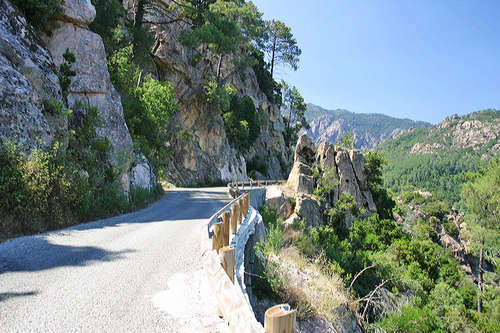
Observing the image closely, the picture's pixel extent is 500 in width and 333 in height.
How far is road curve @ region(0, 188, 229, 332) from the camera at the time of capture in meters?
3.89

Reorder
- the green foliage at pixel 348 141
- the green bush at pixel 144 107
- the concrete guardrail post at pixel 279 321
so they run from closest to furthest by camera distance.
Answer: the concrete guardrail post at pixel 279 321, the green bush at pixel 144 107, the green foliage at pixel 348 141

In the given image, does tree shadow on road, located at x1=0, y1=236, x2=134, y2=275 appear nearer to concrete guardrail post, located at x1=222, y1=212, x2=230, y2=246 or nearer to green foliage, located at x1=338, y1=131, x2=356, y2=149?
concrete guardrail post, located at x1=222, y1=212, x2=230, y2=246

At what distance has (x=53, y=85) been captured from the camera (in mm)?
11633

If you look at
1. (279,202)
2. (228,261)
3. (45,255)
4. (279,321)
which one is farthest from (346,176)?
(279,321)

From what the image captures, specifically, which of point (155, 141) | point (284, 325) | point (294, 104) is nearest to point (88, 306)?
point (284, 325)

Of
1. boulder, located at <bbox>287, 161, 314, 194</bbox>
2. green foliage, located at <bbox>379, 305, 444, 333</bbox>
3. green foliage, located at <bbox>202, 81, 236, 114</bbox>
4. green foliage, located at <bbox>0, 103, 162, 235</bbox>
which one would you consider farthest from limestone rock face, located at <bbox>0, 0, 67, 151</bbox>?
green foliage, located at <bbox>202, 81, 236, 114</bbox>

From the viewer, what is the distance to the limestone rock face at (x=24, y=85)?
9039mm

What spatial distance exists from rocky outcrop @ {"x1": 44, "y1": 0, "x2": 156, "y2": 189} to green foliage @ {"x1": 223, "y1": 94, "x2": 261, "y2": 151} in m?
25.3

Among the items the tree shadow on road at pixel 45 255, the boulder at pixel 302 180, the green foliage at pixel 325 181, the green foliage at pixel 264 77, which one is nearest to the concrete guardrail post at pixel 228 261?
the tree shadow on road at pixel 45 255

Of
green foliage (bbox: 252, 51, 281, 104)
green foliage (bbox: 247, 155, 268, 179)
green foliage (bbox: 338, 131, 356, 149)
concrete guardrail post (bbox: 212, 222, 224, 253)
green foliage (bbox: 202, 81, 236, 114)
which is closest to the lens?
concrete guardrail post (bbox: 212, 222, 224, 253)

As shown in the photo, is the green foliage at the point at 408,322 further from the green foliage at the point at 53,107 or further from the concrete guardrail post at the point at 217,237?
the green foliage at the point at 53,107

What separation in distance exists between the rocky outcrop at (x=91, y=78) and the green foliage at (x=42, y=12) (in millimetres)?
332

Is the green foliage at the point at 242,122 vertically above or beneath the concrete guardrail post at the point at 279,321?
above

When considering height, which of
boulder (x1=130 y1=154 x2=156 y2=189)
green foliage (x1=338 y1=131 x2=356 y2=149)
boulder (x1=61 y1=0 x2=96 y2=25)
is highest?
boulder (x1=61 y1=0 x2=96 y2=25)
